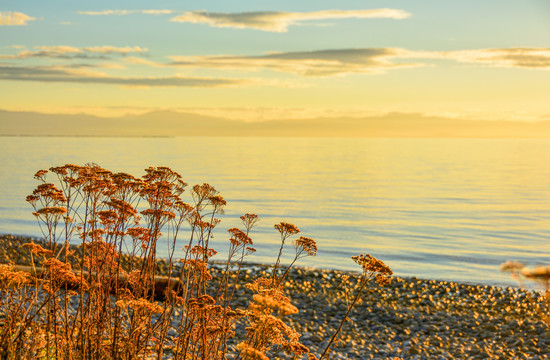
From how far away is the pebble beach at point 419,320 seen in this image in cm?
1209

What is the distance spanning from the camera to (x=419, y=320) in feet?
47.3

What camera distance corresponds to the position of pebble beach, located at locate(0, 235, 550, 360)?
12.1 meters

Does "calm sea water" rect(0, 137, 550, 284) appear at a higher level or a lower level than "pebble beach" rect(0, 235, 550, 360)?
higher

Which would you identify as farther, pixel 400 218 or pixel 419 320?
pixel 400 218

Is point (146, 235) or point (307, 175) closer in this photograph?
point (146, 235)

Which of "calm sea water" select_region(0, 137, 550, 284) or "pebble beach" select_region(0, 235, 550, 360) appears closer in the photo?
"pebble beach" select_region(0, 235, 550, 360)

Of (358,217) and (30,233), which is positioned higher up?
(358,217)

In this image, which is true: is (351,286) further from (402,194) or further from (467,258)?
(402,194)

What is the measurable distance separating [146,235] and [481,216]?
3683cm

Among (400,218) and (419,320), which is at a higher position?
(400,218)

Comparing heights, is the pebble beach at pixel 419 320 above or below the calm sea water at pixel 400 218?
below

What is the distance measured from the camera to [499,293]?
1764 cm

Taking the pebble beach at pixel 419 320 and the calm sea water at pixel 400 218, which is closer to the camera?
the pebble beach at pixel 419 320

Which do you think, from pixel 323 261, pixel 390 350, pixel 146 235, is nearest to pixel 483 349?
pixel 390 350
